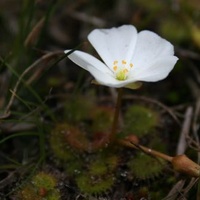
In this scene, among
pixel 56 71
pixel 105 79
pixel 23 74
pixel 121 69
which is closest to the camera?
pixel 105 79

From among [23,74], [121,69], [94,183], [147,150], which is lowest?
[94,183]

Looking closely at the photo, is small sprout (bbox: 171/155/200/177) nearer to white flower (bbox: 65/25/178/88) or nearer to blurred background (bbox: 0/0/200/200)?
blurred background (bbox: 0/0/200/200)

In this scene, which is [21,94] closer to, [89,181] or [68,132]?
[68,132]

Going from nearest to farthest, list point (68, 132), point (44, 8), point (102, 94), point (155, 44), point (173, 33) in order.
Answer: point (155, 44) < point (68, 132) < point (102, 94) < point (173, 33) < point (44, 8)

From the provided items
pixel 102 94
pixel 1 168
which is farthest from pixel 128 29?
pixel 1 168

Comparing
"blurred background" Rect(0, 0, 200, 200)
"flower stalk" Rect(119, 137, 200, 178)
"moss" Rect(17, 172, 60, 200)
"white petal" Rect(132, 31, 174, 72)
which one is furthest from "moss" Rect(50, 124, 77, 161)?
"white petal" Rect(132, 31, 174, 72)

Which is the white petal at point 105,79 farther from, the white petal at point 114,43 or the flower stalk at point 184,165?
the flower stalk at point 184,165

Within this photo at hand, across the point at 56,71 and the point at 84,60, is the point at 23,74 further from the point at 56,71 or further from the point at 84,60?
the point at 56,71

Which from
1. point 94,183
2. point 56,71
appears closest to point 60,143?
point 94,183

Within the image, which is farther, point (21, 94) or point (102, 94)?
point (102, 94)
